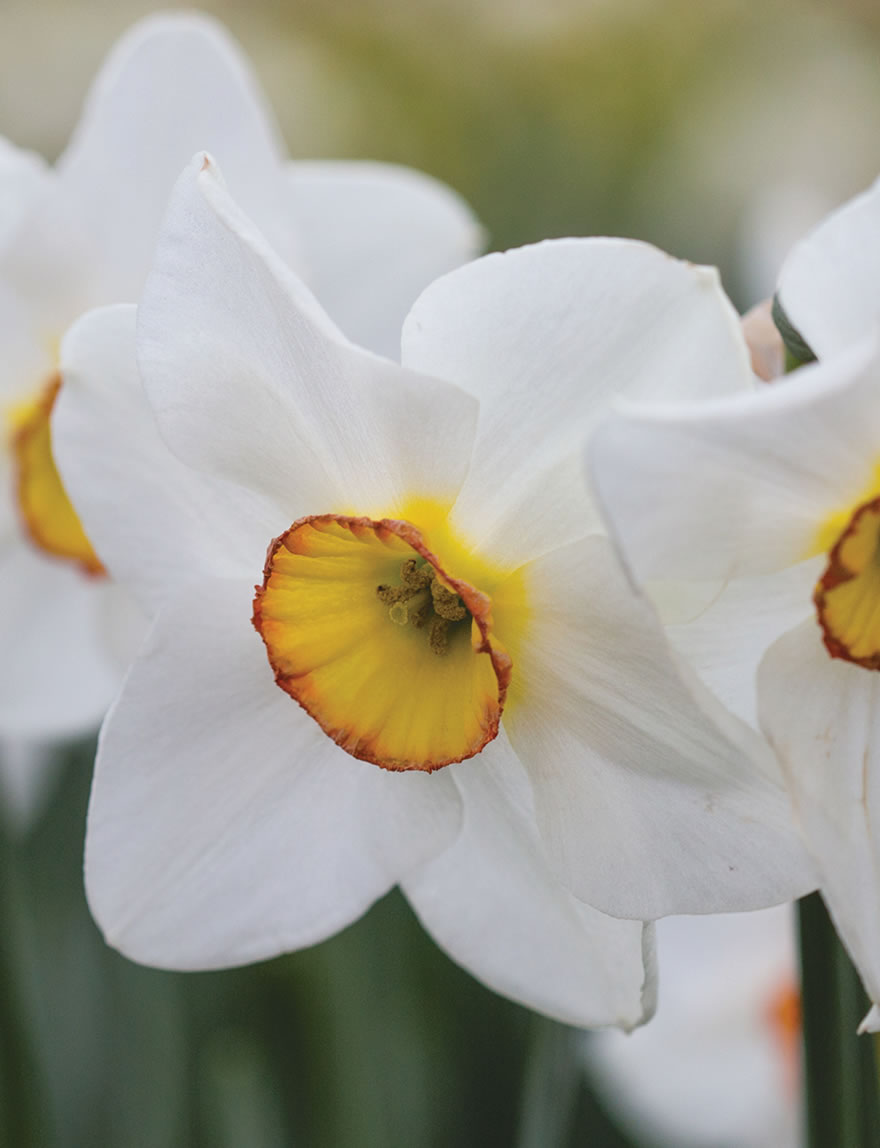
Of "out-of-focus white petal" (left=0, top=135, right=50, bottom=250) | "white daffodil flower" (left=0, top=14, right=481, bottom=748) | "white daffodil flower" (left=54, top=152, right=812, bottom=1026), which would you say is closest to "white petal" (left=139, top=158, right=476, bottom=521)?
"white daffodil flower" (left=54, top=152, right=812, bottom=1026)

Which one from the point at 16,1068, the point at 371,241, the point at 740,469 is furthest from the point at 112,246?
the point at 740,469

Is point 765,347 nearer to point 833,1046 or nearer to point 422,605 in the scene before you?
point 422,605

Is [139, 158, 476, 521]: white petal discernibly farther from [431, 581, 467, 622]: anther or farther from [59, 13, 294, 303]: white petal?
[59, 13, 294, 303]: white petal

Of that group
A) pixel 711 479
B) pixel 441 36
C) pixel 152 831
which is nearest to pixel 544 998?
pixel 152 831

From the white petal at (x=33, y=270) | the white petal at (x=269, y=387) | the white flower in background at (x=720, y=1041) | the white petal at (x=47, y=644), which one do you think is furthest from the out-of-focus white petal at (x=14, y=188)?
the white flower in background at (x=720, y=1041)

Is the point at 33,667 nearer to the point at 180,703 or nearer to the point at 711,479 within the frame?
the point at 180,703

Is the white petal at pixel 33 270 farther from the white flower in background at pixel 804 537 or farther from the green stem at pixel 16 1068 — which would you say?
the white flower in background at pixel 804 537
